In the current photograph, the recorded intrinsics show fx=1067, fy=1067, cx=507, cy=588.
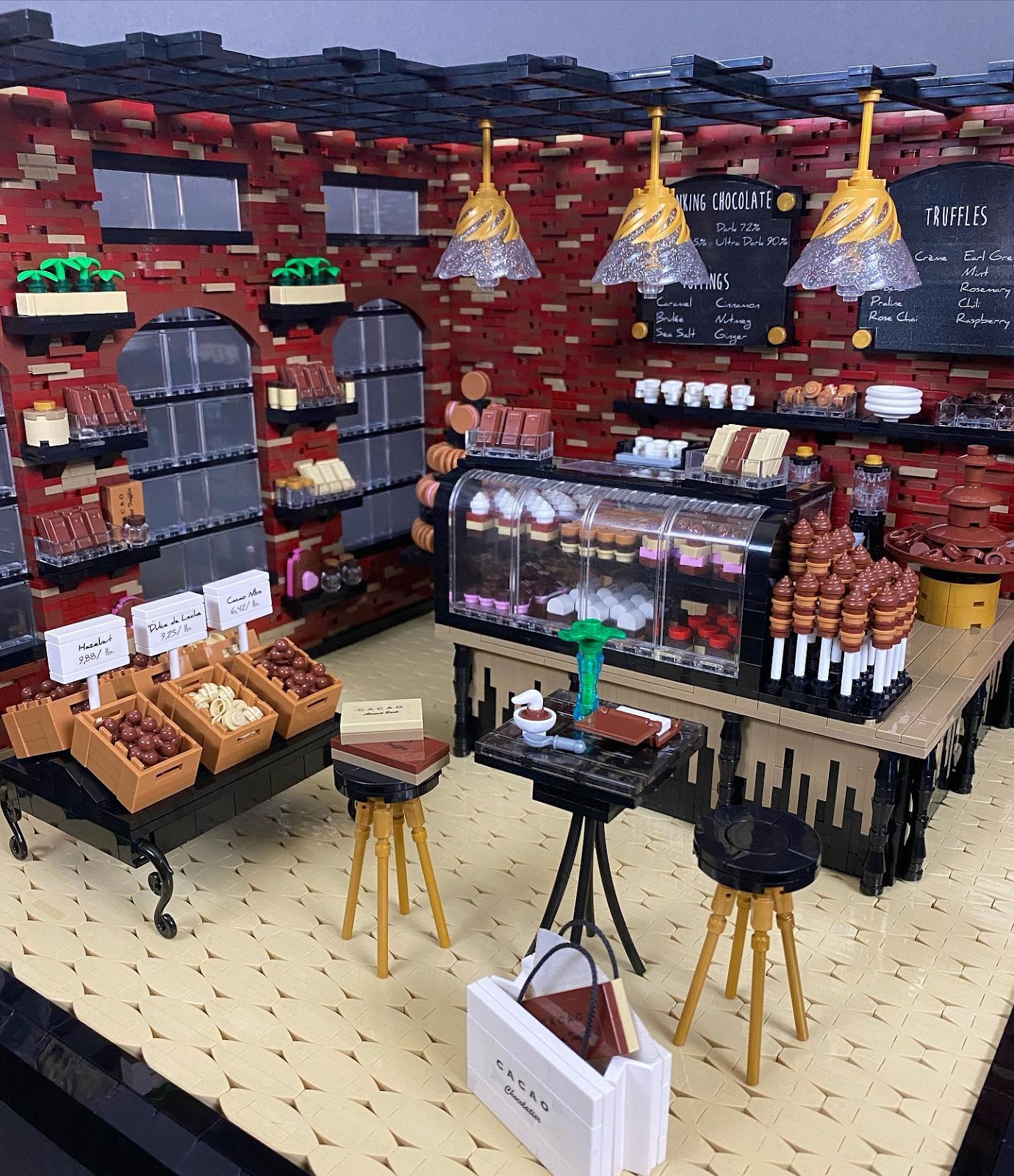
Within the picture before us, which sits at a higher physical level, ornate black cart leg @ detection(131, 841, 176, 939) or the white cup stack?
the white cup stack

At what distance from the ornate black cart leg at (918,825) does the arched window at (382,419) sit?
4583 mm

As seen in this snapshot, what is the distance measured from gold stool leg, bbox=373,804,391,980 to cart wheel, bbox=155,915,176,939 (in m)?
0.91

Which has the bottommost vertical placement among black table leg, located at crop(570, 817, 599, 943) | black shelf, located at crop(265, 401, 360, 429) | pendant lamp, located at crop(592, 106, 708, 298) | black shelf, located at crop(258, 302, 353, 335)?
black table leg, located at crop(570, 817, 599, 943)

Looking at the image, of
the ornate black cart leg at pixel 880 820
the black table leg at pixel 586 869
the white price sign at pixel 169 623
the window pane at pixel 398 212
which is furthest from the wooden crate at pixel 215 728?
the window pane at pixel 398 212

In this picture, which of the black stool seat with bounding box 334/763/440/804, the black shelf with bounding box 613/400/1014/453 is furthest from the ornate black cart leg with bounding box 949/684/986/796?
the black stool seat with bounding box 334/763/440/804

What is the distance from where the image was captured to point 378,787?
13.7 ft

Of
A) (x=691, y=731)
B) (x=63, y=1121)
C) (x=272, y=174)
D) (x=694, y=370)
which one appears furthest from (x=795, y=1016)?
(x=272, y=174)

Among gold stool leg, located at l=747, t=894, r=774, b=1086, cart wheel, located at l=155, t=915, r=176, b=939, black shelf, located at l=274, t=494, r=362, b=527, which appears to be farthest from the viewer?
black shelf, located at l=274, t=494, r=362, b=527

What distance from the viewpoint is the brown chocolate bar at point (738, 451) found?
5.15m

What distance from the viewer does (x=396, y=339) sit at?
26.9 ft

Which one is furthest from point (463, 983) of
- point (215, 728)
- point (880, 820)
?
point (880, 820)

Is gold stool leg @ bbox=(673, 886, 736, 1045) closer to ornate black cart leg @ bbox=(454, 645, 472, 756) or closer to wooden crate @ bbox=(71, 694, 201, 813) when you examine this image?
wooden crate @ bbox=(71, 694, 201, 813)

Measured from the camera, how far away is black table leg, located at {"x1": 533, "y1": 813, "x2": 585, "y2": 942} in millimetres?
4148

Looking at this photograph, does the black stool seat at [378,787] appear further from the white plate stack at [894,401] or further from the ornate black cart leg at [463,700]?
the white plate stack at [894,401]
